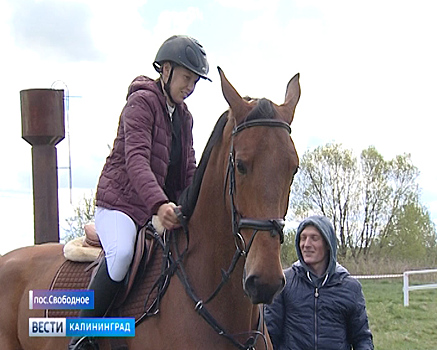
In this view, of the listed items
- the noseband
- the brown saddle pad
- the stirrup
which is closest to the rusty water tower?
the brown saddle pad

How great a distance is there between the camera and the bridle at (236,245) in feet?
9.15

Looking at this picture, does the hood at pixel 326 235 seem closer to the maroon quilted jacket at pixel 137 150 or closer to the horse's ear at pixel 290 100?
the maroon quilted jacket at pixel 137 150

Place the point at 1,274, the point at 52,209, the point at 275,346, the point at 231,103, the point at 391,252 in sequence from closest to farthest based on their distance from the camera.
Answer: the point at 231,103, the point at 275,346, the point at 1,274, the point at 52,209, the point at 391,252

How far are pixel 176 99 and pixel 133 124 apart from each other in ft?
1.36

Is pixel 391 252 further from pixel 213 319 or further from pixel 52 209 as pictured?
pixel 213 319

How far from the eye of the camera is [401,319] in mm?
12016

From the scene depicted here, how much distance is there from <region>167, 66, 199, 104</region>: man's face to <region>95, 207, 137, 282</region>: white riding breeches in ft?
2.69

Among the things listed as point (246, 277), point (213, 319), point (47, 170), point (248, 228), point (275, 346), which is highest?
point (47, 170)

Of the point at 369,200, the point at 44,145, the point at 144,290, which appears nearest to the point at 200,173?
the point at 144,290

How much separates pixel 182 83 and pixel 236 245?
122cm

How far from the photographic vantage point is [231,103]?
307cm

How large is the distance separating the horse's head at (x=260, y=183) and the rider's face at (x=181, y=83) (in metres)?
0.78

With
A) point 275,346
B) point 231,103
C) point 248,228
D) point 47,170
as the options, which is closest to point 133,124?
point 231,103

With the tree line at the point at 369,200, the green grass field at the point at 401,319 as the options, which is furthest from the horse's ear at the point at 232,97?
the tree line at the point at 369,200
